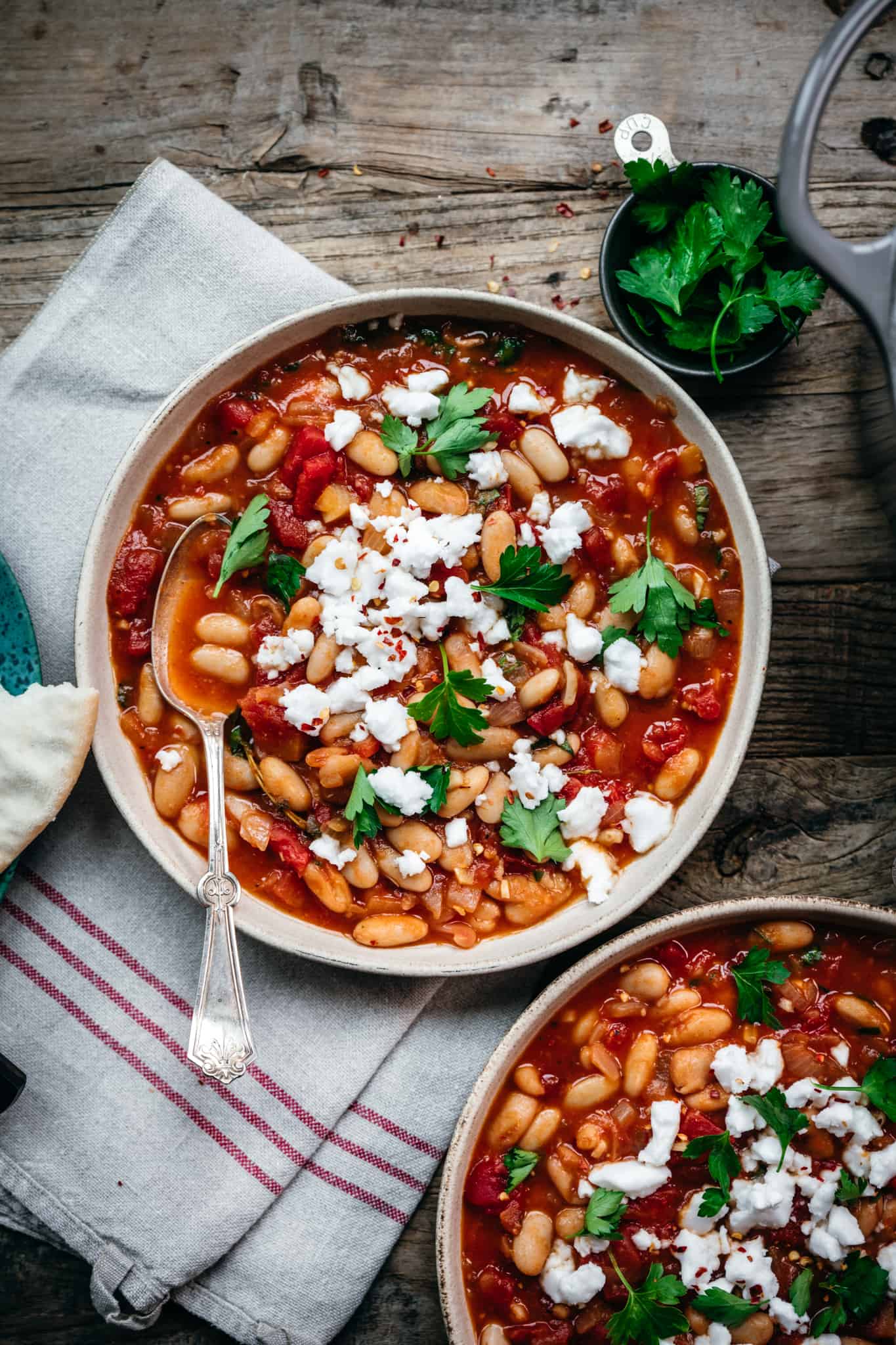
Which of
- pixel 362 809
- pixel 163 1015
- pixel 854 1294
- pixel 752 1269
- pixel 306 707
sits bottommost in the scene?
pixel 854 1294

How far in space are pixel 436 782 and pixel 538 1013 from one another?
61 cm

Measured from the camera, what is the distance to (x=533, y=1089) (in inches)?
105

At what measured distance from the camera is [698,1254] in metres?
2.64

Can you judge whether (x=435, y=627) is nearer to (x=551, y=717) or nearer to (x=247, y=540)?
(x=551, y=717)

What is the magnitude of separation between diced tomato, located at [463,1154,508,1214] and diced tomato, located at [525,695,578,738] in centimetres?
107

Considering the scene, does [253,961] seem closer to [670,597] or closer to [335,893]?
[335,893]

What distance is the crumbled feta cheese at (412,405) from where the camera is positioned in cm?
257

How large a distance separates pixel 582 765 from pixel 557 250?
4.58 feet

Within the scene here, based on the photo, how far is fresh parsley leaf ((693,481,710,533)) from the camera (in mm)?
2660

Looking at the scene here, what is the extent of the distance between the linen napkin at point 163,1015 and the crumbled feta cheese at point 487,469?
2.16 ft

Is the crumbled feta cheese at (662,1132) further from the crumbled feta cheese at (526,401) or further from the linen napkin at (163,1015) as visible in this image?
the crumbled feta cheese at (526,401)

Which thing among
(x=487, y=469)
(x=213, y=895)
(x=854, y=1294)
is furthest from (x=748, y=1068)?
(x=487, y=469)

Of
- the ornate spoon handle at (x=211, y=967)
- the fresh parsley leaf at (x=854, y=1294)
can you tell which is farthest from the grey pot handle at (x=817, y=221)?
the fresh parsley leaf at (x=854, y=1294)

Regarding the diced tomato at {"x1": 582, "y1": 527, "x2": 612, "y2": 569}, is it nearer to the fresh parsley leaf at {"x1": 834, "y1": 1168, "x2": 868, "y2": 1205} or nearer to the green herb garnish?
the green herb garnish
